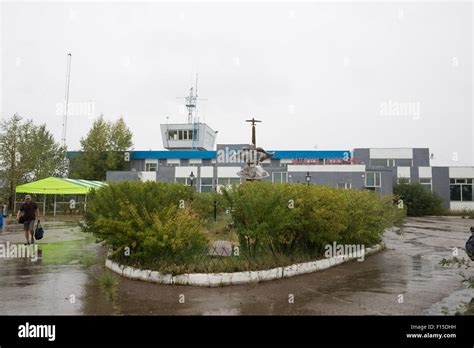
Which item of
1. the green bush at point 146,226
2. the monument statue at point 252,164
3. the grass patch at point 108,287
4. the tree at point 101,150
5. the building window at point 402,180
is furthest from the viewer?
the tree at point 101,150

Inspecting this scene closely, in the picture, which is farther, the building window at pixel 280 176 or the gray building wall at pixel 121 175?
the gray building wall at pixel 121 175

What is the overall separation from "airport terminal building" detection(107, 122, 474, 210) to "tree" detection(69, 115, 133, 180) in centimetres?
217

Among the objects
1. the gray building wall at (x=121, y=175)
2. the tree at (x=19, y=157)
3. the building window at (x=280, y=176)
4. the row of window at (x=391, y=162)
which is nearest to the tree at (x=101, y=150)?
the gray building wall at (x=121, y=175)

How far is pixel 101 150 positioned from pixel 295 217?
54.0 m

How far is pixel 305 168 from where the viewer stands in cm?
4581

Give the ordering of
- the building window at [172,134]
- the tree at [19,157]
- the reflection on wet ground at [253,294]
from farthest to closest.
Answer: the building window at [172,134] < the tree at [19,157] < the reflection on wet ground at [253,294]

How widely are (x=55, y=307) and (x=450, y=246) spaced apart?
47.4ft

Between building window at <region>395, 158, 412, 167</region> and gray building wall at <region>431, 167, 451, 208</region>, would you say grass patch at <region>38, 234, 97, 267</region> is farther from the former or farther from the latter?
building window at <region>395, 158, 412, 167</region>

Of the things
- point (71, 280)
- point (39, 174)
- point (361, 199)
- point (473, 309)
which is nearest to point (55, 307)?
point (71, 280)

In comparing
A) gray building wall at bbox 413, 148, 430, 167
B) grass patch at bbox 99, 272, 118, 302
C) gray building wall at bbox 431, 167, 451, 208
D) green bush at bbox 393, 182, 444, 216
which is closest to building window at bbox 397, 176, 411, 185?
green bush at bbox 393, 182, 444, 216

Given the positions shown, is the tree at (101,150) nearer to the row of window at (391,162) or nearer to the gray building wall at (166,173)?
the gray building wall at (166,173)

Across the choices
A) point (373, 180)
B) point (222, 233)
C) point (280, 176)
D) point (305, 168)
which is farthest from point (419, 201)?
point (222, 233)

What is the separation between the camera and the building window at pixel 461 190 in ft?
168
